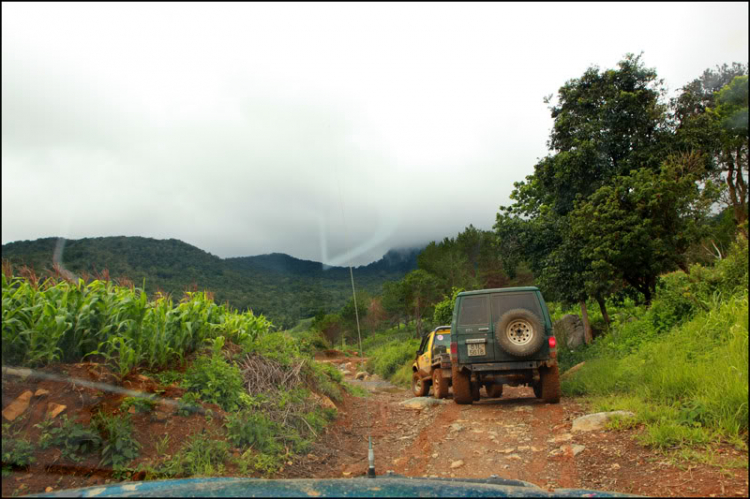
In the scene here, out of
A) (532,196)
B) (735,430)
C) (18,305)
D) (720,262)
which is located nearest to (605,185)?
(532,196)

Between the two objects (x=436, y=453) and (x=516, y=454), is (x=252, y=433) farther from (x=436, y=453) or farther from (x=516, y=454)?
(x=516, y=454)

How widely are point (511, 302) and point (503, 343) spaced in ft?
3.26

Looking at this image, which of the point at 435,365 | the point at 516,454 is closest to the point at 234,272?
the point at 435,365

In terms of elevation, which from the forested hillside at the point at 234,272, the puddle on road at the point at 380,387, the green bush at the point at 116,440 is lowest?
the puddle on road at the point at 380,387

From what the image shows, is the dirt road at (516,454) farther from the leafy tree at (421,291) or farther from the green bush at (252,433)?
the leafy tree at (421,291)

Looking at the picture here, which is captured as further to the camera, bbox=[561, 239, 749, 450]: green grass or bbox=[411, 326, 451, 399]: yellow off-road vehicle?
bbox=[411, 326, 451, 399]: yellow off-road vehicle

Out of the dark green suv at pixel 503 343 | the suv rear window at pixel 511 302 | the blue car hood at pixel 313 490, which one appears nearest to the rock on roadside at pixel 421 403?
the dark green suv at pixel 503 343

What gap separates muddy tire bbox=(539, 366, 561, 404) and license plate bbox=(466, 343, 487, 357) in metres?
1.11

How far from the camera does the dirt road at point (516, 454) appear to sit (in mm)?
4438

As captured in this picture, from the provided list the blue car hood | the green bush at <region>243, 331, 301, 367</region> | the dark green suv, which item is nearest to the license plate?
the dark green suv

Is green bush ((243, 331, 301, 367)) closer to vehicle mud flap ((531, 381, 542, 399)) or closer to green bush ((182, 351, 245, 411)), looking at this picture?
green bush ((182, 351, 245, 411))

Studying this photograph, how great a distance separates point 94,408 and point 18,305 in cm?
164

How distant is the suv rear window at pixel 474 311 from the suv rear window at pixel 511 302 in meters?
0.15

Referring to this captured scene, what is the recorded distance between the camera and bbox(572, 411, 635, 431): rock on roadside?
628 cm
